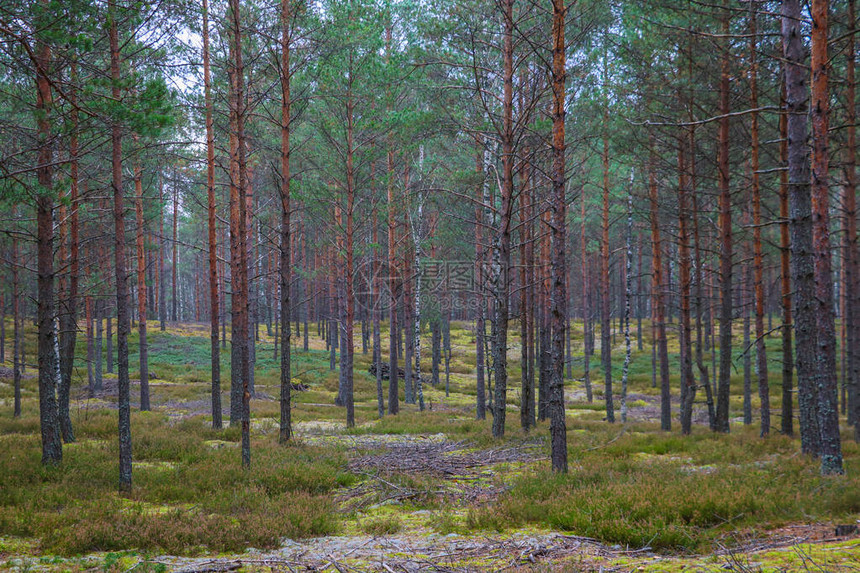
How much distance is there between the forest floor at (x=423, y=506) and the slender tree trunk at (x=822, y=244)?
0.82m

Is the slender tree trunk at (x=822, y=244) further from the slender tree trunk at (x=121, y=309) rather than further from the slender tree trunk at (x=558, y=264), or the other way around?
the slender tree trunk at (x=121, y=309)

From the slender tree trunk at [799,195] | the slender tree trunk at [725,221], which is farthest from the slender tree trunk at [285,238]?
the slender tree trunk at [725,221]

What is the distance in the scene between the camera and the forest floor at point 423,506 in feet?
16.6

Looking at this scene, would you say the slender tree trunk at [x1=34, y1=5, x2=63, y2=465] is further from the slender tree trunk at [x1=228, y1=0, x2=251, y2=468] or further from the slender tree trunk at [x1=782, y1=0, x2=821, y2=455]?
the slender tree trunk at [x1=782, y1=0, x2=821, y2=455]

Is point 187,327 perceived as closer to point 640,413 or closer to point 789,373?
point 640,413

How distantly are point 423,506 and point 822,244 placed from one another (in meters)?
6.96

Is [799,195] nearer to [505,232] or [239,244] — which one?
[505,232]

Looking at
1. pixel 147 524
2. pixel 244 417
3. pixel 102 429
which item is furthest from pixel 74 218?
pixel 147 524

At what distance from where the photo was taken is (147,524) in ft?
20.1

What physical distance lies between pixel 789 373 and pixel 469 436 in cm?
857

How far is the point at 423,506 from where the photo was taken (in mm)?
7551

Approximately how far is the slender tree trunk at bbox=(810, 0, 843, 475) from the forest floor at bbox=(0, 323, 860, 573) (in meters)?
0.82

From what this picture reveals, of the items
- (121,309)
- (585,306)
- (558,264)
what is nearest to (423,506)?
(558,264)

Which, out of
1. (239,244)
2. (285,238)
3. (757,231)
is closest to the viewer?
(285,238)
